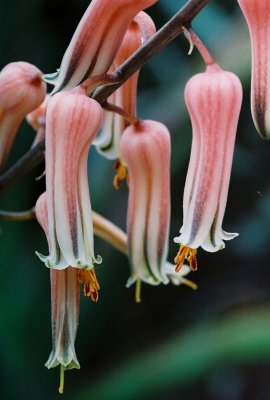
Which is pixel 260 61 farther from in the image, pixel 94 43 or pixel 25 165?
pixel 25 165

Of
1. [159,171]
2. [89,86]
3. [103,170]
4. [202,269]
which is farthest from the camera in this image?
[202,269]

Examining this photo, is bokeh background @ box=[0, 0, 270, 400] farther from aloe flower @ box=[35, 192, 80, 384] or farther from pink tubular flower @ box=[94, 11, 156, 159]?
aloe flower @ box=[35, 192, 80, 384]

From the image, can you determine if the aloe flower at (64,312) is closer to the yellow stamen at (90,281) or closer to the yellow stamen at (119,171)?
the yellow stamen at (90,281)

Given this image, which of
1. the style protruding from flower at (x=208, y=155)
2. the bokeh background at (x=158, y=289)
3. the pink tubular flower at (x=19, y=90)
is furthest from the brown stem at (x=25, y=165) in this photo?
the bokeh background at (x=158, y=289)

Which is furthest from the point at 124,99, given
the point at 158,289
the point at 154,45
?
the point at 158,289

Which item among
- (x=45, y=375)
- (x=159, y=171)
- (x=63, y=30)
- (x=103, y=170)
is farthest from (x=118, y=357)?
(x=159, y=171)

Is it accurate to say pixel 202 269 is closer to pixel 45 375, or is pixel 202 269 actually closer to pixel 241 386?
pixel 241 386
